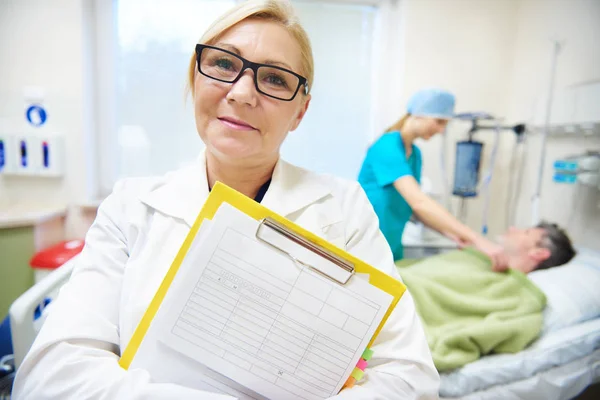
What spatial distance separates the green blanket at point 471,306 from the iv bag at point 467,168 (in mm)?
430

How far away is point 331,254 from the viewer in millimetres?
458

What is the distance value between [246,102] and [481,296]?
1119 millimetres

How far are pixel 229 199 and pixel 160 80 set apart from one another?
700 millimetres

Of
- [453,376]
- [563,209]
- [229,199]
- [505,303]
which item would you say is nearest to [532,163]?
[563,209]

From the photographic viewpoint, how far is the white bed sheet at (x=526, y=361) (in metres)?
0.92

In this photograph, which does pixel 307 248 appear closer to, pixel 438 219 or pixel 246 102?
pixel 246 102

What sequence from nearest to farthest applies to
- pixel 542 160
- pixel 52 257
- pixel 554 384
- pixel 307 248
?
pixel 307 248, pixel 52 257, pixel 554 384, pixel 542 160


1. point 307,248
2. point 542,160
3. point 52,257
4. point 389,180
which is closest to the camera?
point 307,248

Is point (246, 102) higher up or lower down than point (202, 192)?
higher up

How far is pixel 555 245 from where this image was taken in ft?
4.51

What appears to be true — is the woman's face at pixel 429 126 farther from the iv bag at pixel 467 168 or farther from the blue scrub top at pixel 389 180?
the iv bag at pixel 467 168

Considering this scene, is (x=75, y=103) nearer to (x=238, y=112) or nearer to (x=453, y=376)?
(x=238, y=112)

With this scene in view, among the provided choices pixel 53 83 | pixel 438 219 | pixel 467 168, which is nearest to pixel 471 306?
pixel 438 219

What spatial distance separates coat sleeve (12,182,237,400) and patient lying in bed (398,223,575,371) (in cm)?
78
